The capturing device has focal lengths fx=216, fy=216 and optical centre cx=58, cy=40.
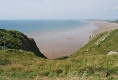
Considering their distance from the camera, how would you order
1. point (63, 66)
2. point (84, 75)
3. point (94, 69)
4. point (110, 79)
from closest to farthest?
point (110, 79), point (84, 75), point (94, 69), point (63, 66)

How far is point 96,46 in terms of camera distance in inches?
1657

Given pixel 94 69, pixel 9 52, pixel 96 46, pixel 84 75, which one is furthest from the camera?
pixel 96 46

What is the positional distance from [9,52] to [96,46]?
63.8 ft

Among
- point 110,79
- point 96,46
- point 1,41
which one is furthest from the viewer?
point 96,46

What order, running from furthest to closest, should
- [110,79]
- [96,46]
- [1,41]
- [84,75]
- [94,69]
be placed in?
[96,46] < [1,41] < [94,69] < [84,75] < [110,79]

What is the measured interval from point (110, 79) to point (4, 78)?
780 cm

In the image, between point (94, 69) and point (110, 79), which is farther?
point (94, 69)

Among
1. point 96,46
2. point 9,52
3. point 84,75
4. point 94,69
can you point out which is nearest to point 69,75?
point 84,75

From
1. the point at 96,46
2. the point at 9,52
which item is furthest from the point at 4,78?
the point at 96,46

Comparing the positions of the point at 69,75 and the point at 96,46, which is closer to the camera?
the point at 69,75

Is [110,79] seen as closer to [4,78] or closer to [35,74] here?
[35,74]

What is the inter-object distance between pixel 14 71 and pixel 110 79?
316 inches

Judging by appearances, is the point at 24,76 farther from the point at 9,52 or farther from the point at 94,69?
the point at 9,52

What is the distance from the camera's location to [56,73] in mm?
17531
